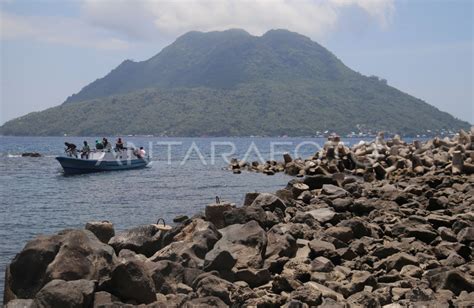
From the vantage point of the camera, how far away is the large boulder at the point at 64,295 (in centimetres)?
847

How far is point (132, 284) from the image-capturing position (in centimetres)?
916

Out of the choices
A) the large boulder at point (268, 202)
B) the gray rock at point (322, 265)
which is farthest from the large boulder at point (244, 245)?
the large boulder at point (268, 202)

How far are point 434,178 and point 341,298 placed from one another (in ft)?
57.6

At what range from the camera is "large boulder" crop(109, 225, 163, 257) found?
41.2 feet

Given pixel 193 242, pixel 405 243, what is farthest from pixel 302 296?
pixel 405 243

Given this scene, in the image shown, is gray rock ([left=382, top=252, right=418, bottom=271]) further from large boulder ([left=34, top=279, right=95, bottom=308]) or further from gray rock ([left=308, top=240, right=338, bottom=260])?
large boulder ([left=34, top=279, right=95, bottom=308])

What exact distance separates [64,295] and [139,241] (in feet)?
13.8

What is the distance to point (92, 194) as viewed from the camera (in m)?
31.7

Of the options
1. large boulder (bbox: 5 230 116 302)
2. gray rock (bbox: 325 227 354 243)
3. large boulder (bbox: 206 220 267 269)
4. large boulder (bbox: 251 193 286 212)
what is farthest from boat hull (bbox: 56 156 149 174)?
large boulder (bbox: 5 230 116 302)

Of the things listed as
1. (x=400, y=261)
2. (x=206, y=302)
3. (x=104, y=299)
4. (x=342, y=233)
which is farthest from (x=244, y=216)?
(x=104, y=299)

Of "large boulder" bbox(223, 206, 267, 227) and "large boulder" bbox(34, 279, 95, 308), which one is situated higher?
"large boulder" bbox(223, 206, 267, 227)

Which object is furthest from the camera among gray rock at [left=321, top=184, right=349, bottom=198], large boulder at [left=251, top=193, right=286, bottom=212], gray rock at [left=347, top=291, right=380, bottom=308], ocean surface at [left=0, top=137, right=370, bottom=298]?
ocean surface at [left=0, top=137, right=370, bottom=298]

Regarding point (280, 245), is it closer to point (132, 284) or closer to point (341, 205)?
point (132, 284)

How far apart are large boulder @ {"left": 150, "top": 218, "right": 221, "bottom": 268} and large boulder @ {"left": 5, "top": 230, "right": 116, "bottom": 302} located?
132cm
